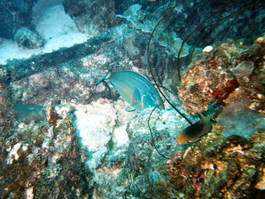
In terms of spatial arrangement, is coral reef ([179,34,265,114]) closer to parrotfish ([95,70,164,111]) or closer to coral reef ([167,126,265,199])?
coral reef ([167,126,265,199])

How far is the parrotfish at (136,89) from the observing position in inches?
127

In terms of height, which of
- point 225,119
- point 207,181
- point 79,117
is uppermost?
point 79,117

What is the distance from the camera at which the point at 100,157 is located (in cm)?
292

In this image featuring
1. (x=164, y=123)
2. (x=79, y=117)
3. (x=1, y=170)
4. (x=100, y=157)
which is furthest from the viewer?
(x=79, y=117)

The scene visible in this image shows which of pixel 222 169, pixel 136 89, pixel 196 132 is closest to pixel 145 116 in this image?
pixel 136 89

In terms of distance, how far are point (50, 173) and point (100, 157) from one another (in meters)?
1.01

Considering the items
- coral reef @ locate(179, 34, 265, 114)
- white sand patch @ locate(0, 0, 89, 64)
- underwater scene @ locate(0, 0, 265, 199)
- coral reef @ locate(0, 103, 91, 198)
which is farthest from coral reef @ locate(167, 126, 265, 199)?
white sand patch @ locate(0, 0, 89, 64)

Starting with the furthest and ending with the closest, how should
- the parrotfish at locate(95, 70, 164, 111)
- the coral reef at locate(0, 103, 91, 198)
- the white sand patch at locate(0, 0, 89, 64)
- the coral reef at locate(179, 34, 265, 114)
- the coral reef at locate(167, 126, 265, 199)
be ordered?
1. the white sand patch at locate(0, 0, 89, 64)
2. the parrotfish at locate(95, 70, 164, 111)
3. the coral reef at locate(0, 103, 91, 198)
4. the coral reef at locate(179, 34, 265, 114)
5. the coral reef at locate(167, 126, 265, 199)

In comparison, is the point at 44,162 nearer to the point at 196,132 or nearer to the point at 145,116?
the point at 145,116

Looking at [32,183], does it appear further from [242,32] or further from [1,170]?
[242,32]

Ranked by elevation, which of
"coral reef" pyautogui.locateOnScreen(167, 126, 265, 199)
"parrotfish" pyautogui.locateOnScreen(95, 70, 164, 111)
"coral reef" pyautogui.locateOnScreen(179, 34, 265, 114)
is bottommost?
"coral reef" pyautogui.locateOnScreen(167, 126, 265, 199)

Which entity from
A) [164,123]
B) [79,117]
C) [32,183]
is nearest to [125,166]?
[164,123]

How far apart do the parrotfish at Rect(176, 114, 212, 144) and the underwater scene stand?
0.01 meters

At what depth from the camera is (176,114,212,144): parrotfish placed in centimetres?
143
